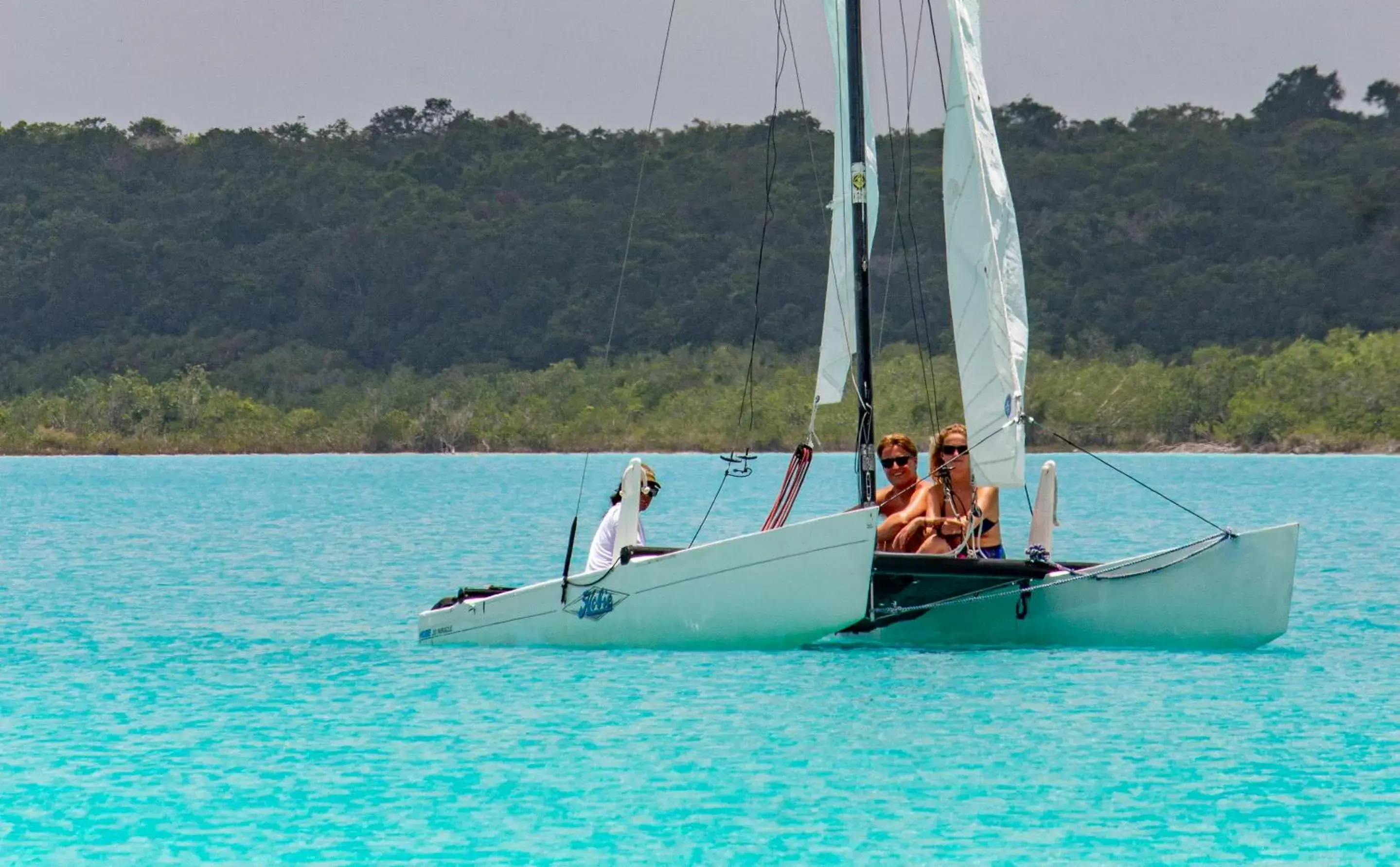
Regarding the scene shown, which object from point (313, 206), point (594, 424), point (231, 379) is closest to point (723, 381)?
point (594, 424)

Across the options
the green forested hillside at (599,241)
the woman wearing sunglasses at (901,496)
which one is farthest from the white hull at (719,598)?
the green forested hillside at (599,241)

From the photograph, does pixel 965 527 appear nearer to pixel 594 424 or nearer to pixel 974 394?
pixel 974 394

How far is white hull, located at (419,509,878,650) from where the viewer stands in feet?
53.9

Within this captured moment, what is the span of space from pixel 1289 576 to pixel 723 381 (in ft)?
231

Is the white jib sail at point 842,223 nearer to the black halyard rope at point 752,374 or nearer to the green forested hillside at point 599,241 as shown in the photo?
the black halyard rope at point 752,374

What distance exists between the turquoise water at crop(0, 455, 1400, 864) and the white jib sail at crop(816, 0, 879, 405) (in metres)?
2.46

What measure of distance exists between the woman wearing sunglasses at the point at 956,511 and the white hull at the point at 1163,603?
17.0 inches

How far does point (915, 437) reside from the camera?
7375 centimetres

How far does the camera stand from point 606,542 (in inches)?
698

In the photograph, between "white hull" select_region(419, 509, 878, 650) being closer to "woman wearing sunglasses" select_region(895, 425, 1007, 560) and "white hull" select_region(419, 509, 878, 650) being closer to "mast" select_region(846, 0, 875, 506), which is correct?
"woman wearing sunglasses" select_region(895, 425, 1007, 560)

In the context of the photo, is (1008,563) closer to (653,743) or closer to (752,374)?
(653,743)

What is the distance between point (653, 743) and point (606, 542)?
373 cm

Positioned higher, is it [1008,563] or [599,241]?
[599,241]

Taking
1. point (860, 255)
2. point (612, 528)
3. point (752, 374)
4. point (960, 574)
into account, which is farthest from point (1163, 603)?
point (752, 374)
